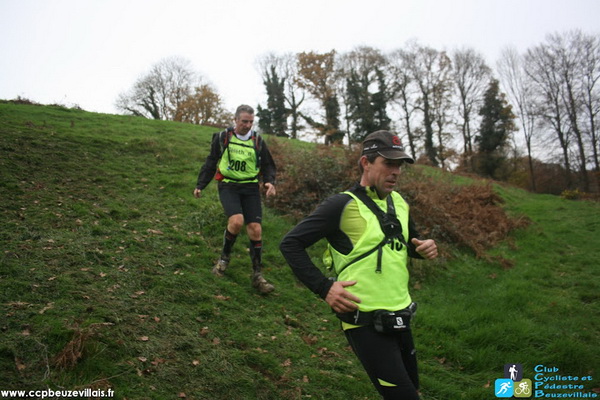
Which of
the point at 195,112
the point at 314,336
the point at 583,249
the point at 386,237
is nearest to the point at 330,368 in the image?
the point at 314,336

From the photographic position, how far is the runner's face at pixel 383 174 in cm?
277

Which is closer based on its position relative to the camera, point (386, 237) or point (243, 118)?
point (386, 237)

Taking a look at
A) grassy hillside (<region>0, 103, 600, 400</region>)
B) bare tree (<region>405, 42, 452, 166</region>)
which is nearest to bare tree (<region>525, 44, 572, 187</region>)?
bare tree (<region>405, 42, 452, 166</region>)

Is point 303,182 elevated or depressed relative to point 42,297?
elevated

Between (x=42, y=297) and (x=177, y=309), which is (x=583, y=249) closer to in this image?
(x=177, y=309)

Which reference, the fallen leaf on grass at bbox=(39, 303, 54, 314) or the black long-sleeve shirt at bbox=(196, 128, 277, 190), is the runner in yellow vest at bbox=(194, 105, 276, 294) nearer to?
the black long-sleeve shirt at bbox=(196, 128, 277, 190)

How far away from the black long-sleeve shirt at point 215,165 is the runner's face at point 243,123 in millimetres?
393

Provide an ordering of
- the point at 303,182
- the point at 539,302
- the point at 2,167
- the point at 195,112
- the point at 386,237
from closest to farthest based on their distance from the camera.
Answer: the point at 386,237, the point at 539,302, the point at 2,167, the point at 303,182, the point at 195,112

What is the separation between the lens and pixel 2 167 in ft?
28.5

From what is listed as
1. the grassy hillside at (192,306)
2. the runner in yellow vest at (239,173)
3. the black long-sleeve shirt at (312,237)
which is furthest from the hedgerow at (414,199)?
the black long-sleeve shirt at (312,237)

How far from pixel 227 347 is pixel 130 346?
111 centimetres

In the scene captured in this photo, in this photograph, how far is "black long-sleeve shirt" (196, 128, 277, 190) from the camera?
19.8 feet

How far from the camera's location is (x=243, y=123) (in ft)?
18.9

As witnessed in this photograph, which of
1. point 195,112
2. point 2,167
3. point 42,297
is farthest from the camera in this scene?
point 195,112
